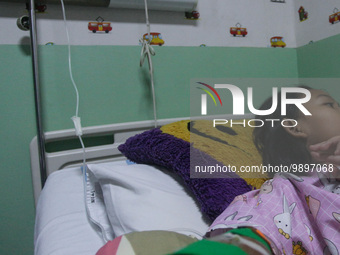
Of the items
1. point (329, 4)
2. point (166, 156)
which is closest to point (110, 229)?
point (166, 156)

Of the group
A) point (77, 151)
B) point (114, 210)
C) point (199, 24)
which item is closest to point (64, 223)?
point (114, 210)

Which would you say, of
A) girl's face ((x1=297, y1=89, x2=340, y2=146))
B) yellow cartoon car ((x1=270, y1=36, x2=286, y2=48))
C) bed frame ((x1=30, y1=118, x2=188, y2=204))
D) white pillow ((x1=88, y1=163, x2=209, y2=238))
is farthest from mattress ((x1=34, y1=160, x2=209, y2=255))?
yellow cartoon car ((x1=270, y1=36, x2=286, y2=48))

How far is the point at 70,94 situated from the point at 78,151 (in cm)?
23

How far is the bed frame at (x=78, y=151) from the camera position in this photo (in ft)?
3.54

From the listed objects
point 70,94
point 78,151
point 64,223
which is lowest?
point 64,223

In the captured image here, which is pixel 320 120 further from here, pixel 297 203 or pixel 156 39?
pixel 156 39

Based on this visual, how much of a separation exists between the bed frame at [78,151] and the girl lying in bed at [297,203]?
1.89 ft

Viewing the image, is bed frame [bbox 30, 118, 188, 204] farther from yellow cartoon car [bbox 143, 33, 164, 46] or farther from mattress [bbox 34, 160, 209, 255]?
yellow cartoon car [bbox 143, 33, 164, 46]

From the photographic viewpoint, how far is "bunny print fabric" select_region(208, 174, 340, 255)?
1.69 ft

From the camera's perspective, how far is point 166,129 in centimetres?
89

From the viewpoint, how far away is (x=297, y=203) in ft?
2.00

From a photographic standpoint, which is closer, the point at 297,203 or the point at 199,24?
the point at 297,203

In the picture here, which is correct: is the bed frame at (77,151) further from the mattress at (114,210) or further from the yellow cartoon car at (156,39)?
the yellow cartoon car at (156,39)

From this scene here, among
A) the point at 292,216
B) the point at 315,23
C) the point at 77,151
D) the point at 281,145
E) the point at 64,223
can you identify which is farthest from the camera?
the point at 315,23
